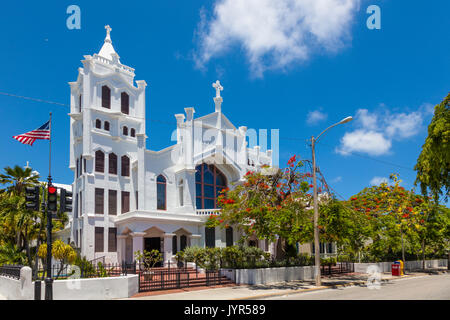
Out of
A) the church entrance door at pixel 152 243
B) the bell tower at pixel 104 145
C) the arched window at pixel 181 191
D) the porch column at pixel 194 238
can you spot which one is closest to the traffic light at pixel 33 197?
the bell tower at pixel 104 145

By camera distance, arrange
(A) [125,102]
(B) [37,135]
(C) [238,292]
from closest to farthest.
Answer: (C) [238,292] → (B) [37,135] → (A) [125,102]

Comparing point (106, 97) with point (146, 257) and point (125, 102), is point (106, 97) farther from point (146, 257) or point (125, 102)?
point (146, 257)

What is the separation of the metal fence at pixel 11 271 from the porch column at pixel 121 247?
10593 mm

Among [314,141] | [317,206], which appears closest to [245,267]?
[317,206]

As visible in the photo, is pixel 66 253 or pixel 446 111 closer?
pixel 446 111

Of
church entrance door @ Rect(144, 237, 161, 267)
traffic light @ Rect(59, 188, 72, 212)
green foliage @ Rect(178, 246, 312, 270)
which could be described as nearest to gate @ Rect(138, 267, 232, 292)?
green foliage @ Rect(178, 246, 312, 270)

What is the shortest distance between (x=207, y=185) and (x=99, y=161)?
32.7 ft

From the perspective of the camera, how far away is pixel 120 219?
3055cm

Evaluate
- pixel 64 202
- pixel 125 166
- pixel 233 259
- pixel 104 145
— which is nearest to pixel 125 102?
pixel 104 145

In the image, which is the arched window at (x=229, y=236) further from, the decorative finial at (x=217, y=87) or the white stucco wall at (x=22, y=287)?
the white stucco wall at (x=22, y=287)

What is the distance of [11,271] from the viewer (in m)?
18.5
